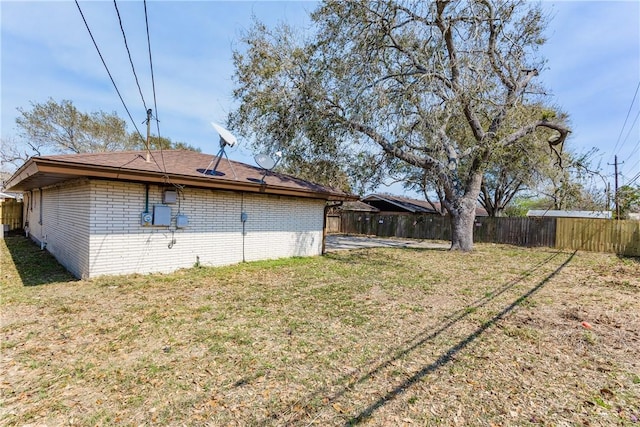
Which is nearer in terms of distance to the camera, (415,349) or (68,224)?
(415,349)

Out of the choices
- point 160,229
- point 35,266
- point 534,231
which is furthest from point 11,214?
point 534,231

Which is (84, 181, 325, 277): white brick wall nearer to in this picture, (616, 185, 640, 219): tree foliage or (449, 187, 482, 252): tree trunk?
(449, 187, 482, 252): tree trunk

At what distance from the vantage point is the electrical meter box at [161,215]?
6.61 m

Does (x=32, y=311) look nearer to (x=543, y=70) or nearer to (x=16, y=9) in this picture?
(x=16, y=9)

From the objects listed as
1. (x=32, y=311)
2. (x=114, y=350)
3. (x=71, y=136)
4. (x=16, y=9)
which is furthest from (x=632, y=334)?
(x=71, y=136)

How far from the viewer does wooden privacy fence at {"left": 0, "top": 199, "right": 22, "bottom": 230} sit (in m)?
14.6

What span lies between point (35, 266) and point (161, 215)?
3681mm

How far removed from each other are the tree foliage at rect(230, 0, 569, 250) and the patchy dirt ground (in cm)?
633

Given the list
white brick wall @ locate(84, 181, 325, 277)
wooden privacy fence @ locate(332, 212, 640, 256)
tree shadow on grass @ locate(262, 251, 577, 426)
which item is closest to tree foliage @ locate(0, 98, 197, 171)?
white brick wall @ locate(84, 181, 325, 277)

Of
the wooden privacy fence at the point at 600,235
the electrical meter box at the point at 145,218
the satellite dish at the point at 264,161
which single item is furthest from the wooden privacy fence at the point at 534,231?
the electrical meter box at the point at 145,218

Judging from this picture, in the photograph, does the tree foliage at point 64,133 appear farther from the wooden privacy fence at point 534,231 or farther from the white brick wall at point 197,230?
the wooden privacy fence at point 534,231

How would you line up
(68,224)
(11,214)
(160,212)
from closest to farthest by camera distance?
(160,212)
(68,224)
(11,214)

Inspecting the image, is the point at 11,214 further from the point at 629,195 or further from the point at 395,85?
the point at 629,195

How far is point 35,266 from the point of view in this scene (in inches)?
292
